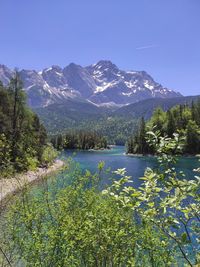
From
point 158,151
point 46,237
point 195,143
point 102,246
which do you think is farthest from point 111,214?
point 195,143

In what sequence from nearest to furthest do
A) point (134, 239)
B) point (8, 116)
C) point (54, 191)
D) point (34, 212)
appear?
1. point (134, 239)
2. point (34, 212)
3. point (54, 191)
4. point (8, 116)

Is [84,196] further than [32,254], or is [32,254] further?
[84,196]

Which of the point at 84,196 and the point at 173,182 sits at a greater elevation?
the point at 173,182

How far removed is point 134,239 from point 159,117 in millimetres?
153076

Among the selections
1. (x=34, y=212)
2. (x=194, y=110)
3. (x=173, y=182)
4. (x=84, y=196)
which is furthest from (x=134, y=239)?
(x=194, y=110)

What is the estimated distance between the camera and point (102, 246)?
25.9 feet

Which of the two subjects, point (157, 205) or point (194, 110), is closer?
point (157, 205)

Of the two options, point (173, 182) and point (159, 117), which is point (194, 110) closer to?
point (159, 117)

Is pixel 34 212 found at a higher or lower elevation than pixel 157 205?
lower

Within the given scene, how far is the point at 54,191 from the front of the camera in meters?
12.9

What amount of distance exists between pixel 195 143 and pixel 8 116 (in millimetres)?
91938

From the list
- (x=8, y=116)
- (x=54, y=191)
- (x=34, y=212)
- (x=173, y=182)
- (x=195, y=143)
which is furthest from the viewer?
(x=195, y=143)

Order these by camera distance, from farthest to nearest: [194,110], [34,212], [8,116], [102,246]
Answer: [194,110] → [8,116] → [34,212] → [102,246]

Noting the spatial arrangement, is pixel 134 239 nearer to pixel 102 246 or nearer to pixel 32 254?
pixel 102 246
